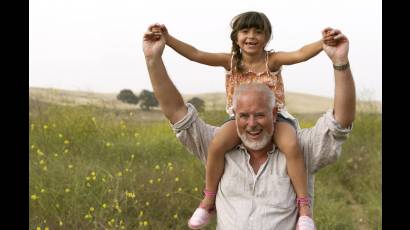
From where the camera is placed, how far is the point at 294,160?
290cm

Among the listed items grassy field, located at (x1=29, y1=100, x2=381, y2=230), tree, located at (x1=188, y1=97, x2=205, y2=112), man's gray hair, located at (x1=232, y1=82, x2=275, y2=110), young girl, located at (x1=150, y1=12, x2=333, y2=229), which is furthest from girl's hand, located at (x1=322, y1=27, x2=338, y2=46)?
tree, located at (x1=188, y1=97, x2=205, y2=112)

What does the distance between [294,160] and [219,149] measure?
367 mm

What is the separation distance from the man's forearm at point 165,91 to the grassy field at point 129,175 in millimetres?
1980

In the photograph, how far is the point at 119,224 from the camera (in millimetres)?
4992

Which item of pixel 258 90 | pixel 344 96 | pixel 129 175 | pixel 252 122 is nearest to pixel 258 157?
pixel 252 122

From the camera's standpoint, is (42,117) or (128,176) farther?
(42,117)

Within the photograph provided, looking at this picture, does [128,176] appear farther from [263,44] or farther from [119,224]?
[263,44]

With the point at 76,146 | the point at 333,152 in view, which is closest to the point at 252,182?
the point at 333,152

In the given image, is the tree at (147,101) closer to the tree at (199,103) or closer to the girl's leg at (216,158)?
the tree at (199,103)

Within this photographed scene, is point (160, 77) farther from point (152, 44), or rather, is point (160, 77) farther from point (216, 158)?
point (216, 158)

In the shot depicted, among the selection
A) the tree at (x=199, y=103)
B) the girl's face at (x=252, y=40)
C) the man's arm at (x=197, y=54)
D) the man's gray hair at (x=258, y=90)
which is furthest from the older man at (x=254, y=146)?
the tree at (x=199, y=103)

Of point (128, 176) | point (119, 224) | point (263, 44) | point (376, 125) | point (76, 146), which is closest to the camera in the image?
point (263, 44)

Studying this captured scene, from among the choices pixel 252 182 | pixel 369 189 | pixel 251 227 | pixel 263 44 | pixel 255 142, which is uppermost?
pixel 263 44

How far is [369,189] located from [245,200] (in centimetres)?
529
